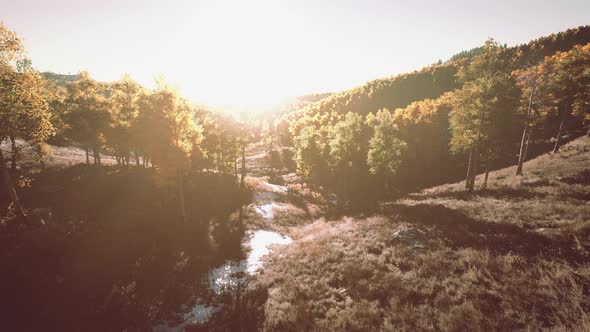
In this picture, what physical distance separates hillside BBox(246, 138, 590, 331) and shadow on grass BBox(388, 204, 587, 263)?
45 mm

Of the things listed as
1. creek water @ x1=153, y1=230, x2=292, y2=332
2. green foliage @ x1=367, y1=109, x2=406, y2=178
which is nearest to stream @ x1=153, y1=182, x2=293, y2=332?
creek water @ x1=153, y1=230, x2=292, y2=332

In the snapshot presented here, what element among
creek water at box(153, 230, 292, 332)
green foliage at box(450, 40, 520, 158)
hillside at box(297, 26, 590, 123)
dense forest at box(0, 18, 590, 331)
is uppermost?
hillside at box(297, 26, 590, 123)

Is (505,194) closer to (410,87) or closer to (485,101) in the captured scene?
(485,101)

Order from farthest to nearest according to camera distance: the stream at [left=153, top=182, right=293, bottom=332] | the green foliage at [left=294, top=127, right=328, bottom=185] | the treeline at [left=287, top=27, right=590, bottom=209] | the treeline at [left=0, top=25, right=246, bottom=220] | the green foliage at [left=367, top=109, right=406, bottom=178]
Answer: the green foliage at [left=294, top=127, right=328, bottom=185]
the green foliage at [left=367, top=109, right=406, bottom=178]
the treeline at [left=287, top=27, right=590, bottom=209]
the treeline at [left=0, top=25, right=246, bottom=220]
the stream at [left=153, top=182, right=293, bottom=332]

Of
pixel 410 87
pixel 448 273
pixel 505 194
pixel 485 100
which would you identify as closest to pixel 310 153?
pixel 485 100

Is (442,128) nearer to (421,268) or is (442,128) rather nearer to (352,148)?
(352,148)

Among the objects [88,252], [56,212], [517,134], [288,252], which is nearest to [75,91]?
[56,212]

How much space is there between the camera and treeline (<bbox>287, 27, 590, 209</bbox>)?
2422 centimetres

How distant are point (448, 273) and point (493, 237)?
15.8 feet

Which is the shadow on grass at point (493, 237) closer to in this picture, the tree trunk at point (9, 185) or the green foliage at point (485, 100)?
the green foliage at point (485, 100)

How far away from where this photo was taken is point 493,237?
13383 mm

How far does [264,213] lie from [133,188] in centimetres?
1583

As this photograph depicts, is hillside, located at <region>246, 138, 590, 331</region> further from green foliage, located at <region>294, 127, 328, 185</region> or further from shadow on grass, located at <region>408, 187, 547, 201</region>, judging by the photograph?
green foliage, located at <region>294, 127, 328, 185</region>

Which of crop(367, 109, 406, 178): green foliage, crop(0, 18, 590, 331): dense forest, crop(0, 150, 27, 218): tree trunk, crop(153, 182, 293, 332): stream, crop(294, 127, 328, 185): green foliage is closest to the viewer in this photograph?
crop(0, 18, 590, 331): dense forest
